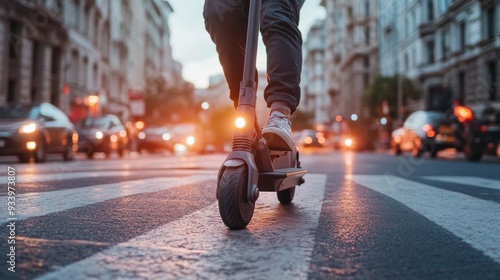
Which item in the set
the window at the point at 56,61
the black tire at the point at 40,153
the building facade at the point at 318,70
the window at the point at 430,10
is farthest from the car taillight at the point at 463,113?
the building facade at the point at 318,70

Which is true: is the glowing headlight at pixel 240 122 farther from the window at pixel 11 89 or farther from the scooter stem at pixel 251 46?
the window at pixel 11 89

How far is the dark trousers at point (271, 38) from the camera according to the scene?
2.60m

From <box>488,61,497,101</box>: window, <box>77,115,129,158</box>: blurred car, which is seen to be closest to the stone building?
<box>77,115,129,158</box>: blurred car

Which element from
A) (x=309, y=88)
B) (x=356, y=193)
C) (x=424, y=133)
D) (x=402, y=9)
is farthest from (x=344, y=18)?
(x=356, y=193)

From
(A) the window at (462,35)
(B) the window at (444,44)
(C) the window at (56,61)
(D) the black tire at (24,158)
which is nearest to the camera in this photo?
(D) the black tire at (24,158)

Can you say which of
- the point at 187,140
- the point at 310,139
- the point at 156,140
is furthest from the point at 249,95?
the point at 310,139

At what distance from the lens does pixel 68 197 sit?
315 centimetres

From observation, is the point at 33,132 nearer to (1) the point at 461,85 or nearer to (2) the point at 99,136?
(2) the point at 99,136

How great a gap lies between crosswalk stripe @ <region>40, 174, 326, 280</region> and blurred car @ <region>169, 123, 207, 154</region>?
22200 millimetres

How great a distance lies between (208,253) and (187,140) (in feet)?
76.7

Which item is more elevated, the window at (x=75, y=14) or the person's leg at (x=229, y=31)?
the window at (x=75, y=14)

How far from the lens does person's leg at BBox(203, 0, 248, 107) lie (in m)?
2.67

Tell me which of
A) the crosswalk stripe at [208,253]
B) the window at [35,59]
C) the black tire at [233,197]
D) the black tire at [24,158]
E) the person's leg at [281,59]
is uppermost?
the window at [35,59]

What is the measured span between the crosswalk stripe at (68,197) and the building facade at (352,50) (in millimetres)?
50785
